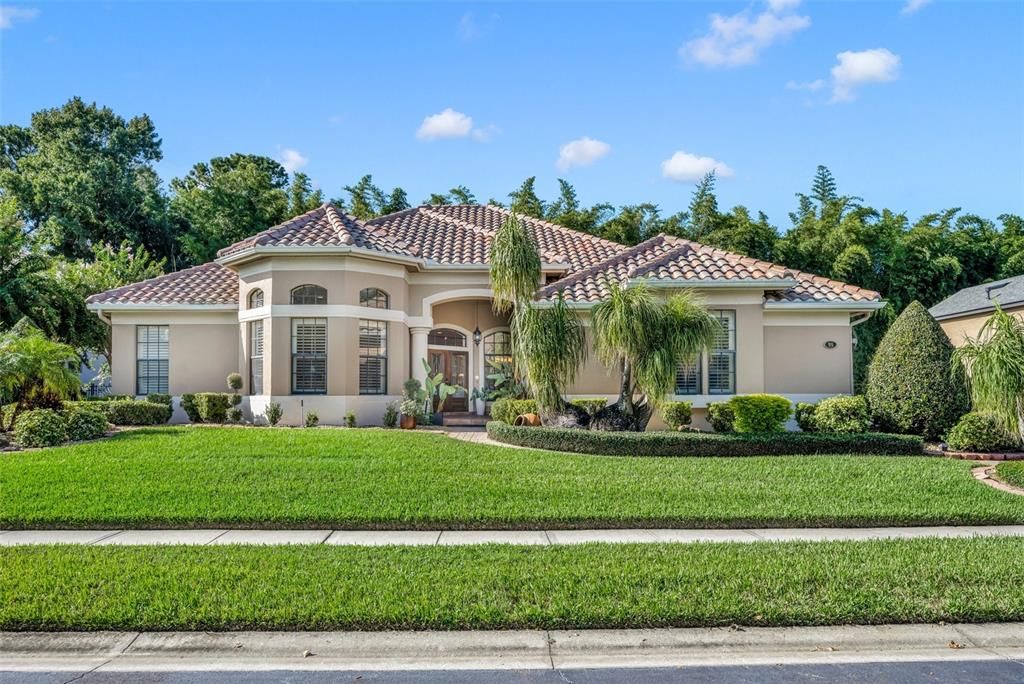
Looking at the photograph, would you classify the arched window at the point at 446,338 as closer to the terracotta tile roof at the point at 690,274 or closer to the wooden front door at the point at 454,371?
the wooden front door at the point at 454,371

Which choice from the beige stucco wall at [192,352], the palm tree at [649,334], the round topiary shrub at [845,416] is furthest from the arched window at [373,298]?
the round topiary shrub at [845,416]

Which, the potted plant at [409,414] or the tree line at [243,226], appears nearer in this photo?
the potted plant at [409,414]

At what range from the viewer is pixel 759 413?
48.9 feet

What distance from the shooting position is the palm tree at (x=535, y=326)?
48.5ft

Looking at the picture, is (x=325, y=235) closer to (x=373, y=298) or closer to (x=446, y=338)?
(x=373, y=298)

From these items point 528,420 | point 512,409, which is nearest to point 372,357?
point 512,409

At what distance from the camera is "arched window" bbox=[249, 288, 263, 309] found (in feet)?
61.1

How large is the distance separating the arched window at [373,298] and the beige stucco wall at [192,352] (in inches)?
179

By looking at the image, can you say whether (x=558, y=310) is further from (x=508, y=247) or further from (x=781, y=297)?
(x=781, y=297)

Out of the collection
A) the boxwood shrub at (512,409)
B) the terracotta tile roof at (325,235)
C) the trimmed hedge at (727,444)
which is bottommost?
the trimmed hedge at (727,444)

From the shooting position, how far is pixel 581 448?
525 inches

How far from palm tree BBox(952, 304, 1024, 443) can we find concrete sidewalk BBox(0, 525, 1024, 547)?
15.1 feet

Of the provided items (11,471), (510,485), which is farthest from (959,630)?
(11,471)

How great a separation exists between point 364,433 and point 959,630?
38.2 feet
